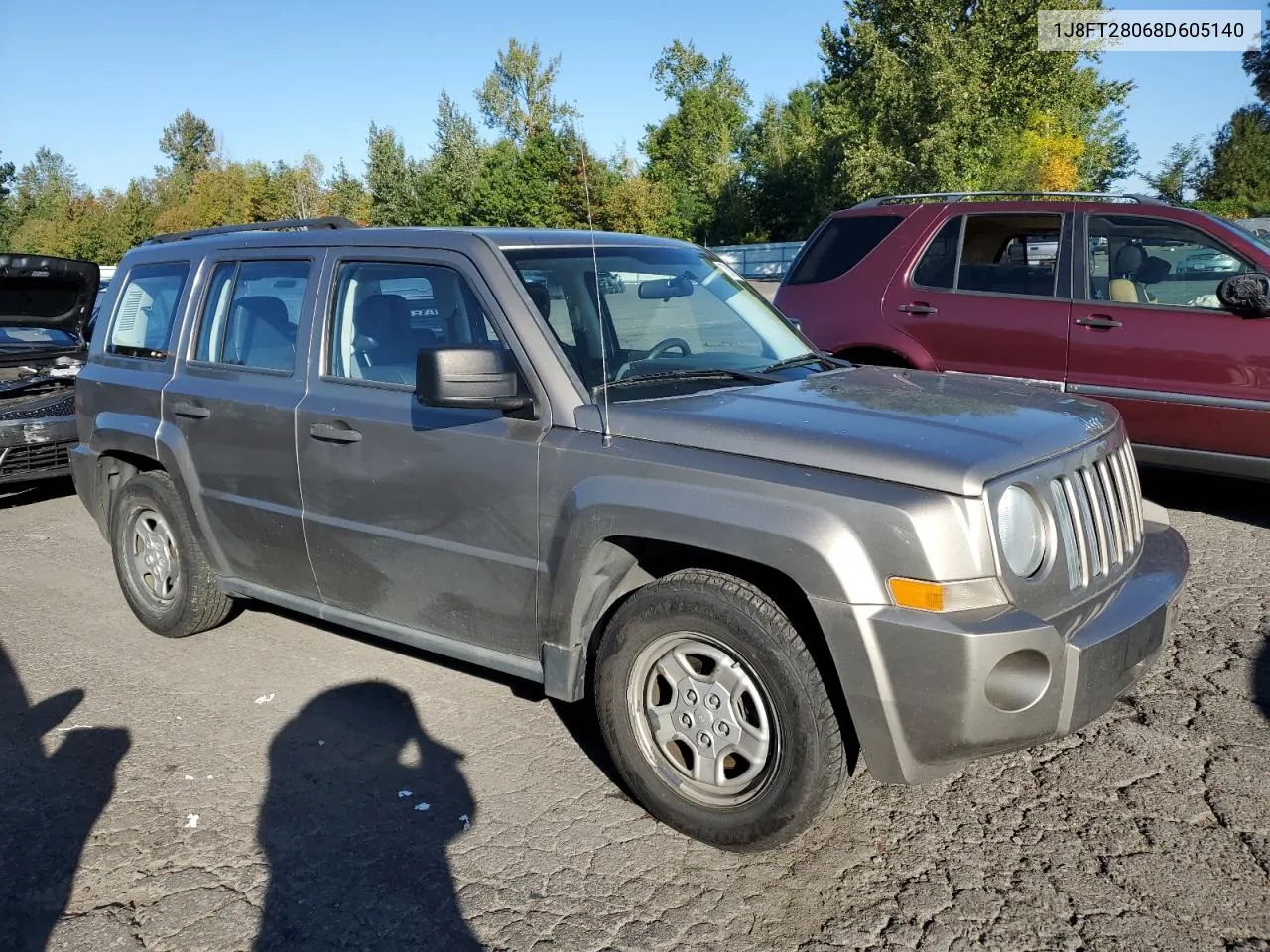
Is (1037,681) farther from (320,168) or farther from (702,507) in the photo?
(320,168)

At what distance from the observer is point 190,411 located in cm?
474

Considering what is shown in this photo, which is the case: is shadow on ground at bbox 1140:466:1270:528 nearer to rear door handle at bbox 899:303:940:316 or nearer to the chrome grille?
rear door handle at bbox 899:303:940:316

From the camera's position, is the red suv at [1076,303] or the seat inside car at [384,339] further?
the red suv at [1076,303]

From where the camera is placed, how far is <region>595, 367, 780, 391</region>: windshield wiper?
12.2 feet

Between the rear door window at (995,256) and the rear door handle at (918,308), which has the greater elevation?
the rear door window at (995,256)

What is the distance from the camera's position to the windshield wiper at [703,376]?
3.72m

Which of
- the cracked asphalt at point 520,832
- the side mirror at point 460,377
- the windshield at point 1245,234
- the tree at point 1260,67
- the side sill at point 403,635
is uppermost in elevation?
the tree at point 1260,67

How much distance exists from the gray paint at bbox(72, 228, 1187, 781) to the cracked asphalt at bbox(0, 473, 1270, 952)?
42cm

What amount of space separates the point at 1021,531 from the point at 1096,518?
1.39ft

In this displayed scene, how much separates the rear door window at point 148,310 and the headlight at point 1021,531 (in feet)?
12.5

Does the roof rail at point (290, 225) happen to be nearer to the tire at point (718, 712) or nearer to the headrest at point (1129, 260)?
the tire at point (718, 712)

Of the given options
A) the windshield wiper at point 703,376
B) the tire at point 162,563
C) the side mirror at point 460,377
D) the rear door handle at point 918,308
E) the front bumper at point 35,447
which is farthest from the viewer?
the front bumper at point 35,447

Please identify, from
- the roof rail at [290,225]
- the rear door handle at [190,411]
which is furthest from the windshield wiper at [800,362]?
the rear door handle at [190,411]

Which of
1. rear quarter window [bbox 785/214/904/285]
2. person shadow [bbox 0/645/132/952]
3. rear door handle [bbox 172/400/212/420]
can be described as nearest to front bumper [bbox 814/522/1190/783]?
person shadow [bbox 0/645/132/952]
